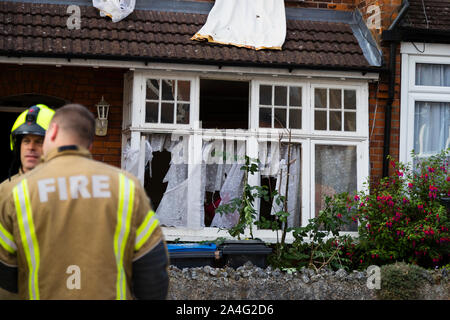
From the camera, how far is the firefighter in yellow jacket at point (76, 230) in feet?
8.31

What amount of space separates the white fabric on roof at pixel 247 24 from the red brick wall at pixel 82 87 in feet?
4.49

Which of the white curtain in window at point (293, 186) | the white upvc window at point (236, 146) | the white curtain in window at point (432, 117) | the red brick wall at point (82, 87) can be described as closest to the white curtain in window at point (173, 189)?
the white upvc window at point (236, 146)

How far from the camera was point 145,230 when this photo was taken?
8.75ft

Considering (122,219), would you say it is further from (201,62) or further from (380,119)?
(380,119)

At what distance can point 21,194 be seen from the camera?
2551 millimetres

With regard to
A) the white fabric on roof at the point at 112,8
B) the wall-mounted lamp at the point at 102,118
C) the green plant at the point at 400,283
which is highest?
the white fabric on roof at the point at 112,8

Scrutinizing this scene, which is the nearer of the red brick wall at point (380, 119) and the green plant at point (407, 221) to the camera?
the green plant at point (407, 221)

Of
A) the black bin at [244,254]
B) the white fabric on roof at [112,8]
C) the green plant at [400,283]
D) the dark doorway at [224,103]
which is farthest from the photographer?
the dark doorway at [224,103]

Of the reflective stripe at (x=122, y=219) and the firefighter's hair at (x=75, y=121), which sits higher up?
the firefighter's hair at (x=75, y=121)

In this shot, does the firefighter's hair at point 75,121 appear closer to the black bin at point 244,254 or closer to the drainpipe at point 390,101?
the black bin at point 244,254

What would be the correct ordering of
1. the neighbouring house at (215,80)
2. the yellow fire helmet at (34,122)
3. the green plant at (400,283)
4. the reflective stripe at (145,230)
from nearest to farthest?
1. the reflective stripe at (145,230)
2. the yellow fire helmet at (34,122)
3. the green plant at (400,283)
4. the neighbouring house at (215,80)

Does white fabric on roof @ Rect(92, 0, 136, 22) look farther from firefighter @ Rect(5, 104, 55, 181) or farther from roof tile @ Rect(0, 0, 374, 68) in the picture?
firefighter @ Rect(5, 104, 55, 181)
